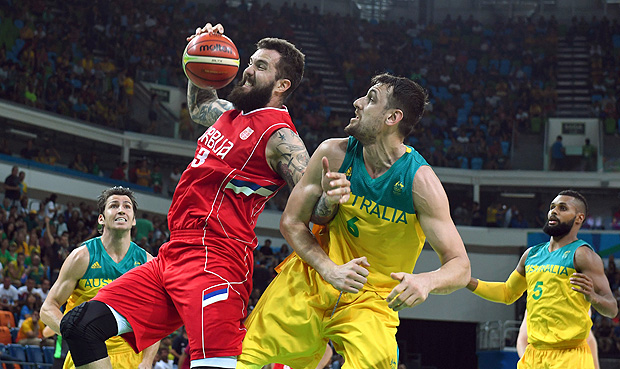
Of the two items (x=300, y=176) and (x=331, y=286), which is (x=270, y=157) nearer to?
(x=300, y=176)

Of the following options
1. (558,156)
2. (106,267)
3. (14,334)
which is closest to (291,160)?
(106,267)

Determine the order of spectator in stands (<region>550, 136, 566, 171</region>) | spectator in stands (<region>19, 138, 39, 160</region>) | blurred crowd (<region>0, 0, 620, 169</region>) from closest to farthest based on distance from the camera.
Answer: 1. spectator in stands (<region>19, 138, 39, 160</region>)
2. blurred crowd (<region>0, 0, 620, 169</region>)
3. spectator in stands (<region>550, 136, 566, 171</region>)

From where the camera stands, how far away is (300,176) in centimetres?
425

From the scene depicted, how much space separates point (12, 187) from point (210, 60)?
39.6 feet

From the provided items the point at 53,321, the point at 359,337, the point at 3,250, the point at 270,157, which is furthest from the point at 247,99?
the point at 3,250

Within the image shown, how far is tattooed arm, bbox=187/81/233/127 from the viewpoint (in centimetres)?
510

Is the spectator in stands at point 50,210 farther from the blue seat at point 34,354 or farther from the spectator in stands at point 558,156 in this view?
the spectator in stands at point 558,156

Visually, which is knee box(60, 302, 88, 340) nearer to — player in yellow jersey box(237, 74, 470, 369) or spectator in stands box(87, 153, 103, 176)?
player in yellow jersey box(237, 74, 470, 369)

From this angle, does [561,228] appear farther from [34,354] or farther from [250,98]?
[34,354]

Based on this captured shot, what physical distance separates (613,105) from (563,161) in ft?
12.5

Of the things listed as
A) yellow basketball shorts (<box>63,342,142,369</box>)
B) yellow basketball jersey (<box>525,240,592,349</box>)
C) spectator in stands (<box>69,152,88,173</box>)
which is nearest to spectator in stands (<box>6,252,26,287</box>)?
spectator in stands (<box>69,152,88,173</box>)

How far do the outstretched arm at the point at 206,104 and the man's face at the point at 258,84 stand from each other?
17.8 inches

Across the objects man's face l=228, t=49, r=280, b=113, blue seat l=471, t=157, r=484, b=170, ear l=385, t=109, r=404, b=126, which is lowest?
ear l=385, t=109, r=404, b=126

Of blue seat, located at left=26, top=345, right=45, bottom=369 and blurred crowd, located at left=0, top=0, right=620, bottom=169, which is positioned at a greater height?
blurred crowd, located at left=0, top=0, right=620, bottom=169
